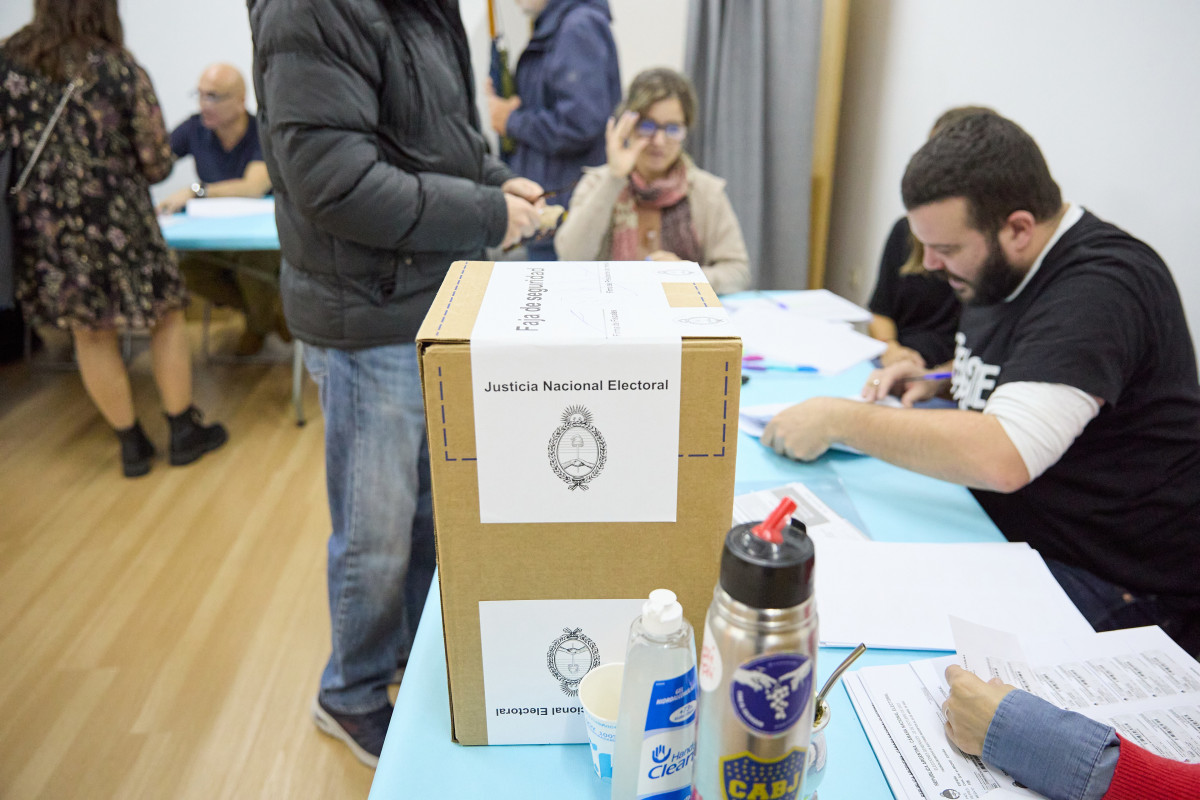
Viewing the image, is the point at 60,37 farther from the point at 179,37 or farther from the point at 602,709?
the point at 602,709

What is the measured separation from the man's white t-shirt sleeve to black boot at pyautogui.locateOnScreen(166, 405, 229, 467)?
8.37ft

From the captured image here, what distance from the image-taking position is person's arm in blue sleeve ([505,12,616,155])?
8.04ft

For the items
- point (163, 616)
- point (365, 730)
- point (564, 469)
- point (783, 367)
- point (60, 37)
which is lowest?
point (163, 616)

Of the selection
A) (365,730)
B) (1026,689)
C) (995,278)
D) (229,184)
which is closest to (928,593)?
(1026,689)

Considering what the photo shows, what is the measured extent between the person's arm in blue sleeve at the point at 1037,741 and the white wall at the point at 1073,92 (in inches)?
47.1

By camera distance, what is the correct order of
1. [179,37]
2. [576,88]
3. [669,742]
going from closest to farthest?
[669,742], [576,88], [179,37]

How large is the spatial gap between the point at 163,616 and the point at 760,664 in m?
1.95

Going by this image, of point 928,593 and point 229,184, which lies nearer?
point 928,593

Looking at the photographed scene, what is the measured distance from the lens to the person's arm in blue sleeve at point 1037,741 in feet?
2.06

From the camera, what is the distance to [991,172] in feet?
3.90

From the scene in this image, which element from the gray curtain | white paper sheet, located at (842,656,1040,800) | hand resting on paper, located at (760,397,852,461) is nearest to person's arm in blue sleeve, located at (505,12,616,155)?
the gray curtain

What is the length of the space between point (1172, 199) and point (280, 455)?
2603 millimetres

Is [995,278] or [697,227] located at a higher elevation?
[995,278]

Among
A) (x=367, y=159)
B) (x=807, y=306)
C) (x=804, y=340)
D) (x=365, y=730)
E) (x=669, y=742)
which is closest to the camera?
(x=669, y=742)
